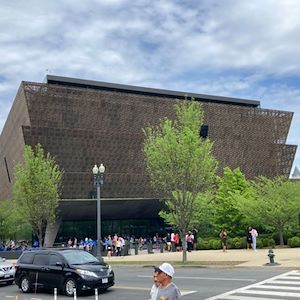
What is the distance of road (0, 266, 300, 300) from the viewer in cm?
1590

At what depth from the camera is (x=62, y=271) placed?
Result: 673 inches

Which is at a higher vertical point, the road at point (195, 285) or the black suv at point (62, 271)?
the black suv at point (62, 271)

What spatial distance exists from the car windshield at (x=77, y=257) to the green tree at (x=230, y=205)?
26873mm

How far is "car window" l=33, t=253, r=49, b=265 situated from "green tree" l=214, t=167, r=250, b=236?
89.3 ft

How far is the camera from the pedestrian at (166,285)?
6059 mm

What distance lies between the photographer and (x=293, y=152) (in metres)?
80.6

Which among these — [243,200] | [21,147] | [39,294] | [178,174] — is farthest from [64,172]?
[39,294]

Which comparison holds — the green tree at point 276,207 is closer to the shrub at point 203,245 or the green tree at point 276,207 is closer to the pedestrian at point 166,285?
the shrub at point 203,245

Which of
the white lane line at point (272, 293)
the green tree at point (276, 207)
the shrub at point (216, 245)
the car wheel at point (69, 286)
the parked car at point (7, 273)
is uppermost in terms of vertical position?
the green tree at point (276, 207)

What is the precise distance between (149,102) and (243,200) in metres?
31.4

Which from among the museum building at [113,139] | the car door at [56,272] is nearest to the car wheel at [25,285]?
the car door at [56,272]

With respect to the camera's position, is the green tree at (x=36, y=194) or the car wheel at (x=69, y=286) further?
the green tree at (x=36, y=194)

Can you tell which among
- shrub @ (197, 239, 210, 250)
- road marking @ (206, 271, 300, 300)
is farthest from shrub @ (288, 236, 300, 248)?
road marking @ (206, 271, 300, 300)

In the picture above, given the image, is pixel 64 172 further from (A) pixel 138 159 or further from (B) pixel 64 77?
(B) pixel 64 77
